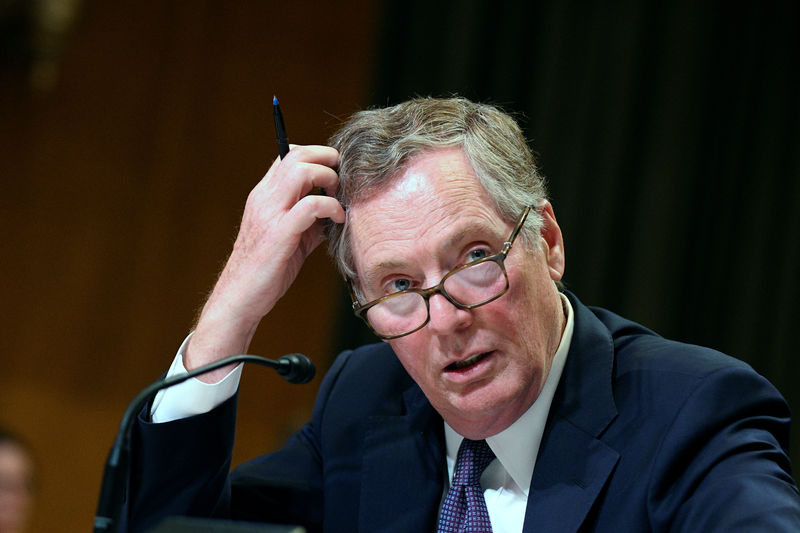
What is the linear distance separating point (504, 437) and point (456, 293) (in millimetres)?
308

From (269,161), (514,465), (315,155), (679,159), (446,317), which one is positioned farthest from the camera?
(269,161)

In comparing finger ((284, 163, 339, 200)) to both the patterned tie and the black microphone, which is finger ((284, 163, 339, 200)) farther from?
the patterned tie

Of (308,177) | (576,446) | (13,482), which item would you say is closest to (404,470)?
(576,446)

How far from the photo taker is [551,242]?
192 cm

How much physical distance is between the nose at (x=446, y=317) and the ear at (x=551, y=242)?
295 millimetres

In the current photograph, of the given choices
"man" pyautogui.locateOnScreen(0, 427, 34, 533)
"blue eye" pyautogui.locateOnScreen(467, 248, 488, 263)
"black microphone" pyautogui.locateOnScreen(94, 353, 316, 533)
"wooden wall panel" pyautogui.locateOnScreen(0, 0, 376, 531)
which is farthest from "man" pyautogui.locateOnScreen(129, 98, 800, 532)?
"wooden wall panel" pyautogui.locateOnScreen(0, 0, 376, 531)

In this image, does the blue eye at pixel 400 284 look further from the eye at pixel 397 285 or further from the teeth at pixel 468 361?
the teeth at pixel 468 361

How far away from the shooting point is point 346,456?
2.00 metres

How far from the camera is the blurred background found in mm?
4238

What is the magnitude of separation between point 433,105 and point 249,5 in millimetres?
2968

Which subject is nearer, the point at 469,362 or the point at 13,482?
the point at 469,362

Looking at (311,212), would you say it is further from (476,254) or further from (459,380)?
(459,380)

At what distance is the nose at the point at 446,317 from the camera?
1.65 m

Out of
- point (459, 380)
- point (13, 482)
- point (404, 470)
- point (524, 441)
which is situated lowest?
point (13, 482)
